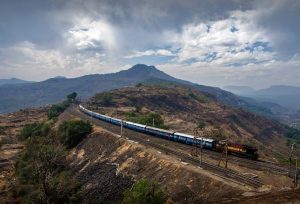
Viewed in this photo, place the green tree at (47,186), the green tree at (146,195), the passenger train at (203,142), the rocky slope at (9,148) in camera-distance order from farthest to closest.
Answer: the rocky slope at (9,148) < the passenger train at (203,142) < the green tree at (47,186) < the green tree at (146,195)

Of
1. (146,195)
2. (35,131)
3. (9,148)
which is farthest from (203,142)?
(35,131)

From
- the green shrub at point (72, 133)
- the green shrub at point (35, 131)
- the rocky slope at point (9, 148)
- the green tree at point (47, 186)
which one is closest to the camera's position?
the green tree at point (47, 186)

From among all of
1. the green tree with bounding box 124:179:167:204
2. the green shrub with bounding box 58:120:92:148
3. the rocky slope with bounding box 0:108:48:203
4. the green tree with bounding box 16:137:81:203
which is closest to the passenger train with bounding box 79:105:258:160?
the green shrub with bounding box 58:120:92:148

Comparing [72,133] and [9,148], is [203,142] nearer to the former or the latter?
[72,133]

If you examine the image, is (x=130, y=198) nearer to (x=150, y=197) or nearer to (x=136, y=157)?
(x=150, y=197)

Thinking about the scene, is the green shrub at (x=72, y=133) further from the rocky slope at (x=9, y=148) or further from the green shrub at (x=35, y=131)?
the green shrub at (x=35, y=131)

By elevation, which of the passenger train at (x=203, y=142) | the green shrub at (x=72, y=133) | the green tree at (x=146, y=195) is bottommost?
the green shrub at (x=72, y=133)

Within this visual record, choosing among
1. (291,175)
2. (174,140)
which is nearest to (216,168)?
(291,175)

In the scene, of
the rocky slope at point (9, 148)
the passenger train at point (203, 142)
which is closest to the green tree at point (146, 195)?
the passenger train at point (203, 142)

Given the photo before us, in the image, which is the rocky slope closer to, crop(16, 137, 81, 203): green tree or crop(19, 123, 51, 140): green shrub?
crop(16, 137, 81, 203): green tree
